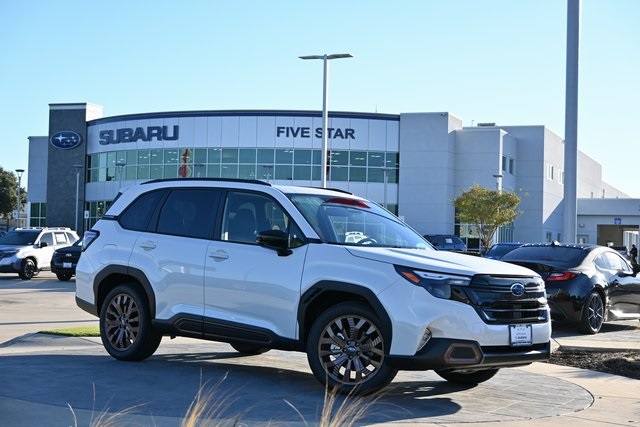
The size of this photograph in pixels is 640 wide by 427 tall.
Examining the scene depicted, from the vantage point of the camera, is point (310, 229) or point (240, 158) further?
point (240, 158)

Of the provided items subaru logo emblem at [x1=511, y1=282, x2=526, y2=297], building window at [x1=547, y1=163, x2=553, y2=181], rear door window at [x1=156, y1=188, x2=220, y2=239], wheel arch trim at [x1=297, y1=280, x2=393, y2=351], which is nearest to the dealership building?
building window at [x1=547, y1=163, x2=553, y2=181]

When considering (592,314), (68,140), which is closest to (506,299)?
(592,314)

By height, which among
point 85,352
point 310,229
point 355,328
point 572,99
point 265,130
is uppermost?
point 265,130

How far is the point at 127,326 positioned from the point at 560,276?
7.59 metres

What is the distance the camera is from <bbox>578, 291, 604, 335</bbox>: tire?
45.1 ft

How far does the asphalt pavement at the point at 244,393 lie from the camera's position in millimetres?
6523

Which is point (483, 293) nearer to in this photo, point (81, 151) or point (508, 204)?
point (508, 204)

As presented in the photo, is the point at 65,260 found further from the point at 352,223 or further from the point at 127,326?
the point at 352,223

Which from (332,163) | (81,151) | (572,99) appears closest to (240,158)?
(332,163)

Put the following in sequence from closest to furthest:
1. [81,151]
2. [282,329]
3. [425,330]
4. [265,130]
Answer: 1. [425,330]
2. [282,329]
3. [265,130]
4. [81,151]

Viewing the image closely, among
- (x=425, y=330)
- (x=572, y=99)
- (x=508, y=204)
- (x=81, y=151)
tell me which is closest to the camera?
(x=425, y=330)

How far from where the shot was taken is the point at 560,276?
45.2ft

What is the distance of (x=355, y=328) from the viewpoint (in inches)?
289

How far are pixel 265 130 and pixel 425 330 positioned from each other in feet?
185
